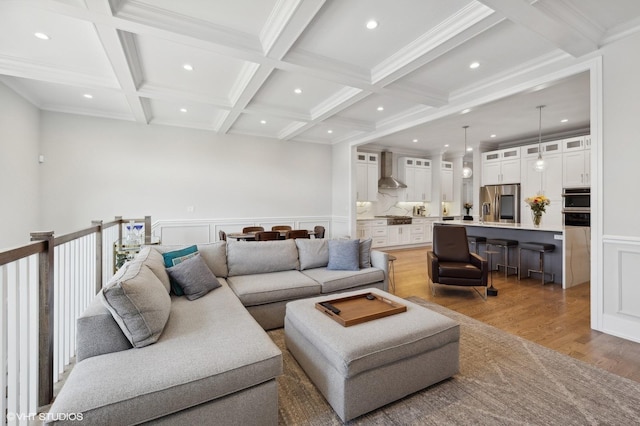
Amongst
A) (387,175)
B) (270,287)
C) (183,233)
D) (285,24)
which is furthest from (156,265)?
(387,175)

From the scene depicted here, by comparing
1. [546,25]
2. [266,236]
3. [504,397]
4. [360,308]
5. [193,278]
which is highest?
[546,25]

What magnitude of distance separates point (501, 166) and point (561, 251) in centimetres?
327

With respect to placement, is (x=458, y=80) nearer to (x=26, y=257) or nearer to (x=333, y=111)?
(x=333, y=111)

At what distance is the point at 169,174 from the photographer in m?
5.86

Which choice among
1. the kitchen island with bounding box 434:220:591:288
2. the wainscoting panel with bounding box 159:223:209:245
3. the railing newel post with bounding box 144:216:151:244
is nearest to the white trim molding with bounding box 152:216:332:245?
the wainscoting panel with bounding box 159:223:209:245

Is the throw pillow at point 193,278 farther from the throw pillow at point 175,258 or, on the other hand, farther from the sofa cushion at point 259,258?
the sofa cushion at point 259,258

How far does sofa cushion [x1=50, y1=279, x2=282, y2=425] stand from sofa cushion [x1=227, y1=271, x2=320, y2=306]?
91 cm

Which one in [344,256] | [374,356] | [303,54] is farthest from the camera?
[344,256]

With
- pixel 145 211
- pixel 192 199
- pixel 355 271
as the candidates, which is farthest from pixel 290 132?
pixel 355 271

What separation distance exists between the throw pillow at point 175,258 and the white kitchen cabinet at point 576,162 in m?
7.43

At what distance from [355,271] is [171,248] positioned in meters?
2.24

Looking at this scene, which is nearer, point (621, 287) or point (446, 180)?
point (621, 287)

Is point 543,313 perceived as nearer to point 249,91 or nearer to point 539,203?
point 539,203

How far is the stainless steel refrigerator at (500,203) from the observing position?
6.83m
